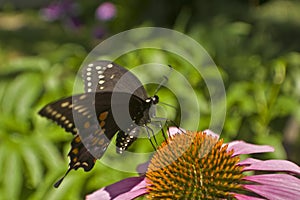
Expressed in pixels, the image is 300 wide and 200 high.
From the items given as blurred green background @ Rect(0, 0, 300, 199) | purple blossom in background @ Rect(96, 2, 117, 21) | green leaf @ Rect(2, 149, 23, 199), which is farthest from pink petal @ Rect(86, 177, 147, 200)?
purple blossom in background @ Rect(96, 2, 117, 21)

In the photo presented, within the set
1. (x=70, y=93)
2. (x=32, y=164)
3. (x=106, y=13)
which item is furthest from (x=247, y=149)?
(x=106, y=13)

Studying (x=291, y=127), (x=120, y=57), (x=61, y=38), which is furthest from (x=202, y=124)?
(x=61, y=38)

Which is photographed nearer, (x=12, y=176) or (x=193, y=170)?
(x=193, y=170)

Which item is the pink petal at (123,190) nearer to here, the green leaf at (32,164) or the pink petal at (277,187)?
the pink petal at (277,187)

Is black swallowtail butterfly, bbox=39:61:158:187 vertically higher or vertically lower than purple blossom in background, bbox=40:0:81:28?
lower

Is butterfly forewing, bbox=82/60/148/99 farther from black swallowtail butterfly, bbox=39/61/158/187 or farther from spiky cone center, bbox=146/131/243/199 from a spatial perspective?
spiky cone center, bbox=146/131/243/199

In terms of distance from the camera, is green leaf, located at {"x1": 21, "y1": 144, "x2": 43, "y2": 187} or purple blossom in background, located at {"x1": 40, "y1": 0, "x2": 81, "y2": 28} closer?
green leaf, located at {"x1": 21, "y1": 144, "x2": 43, "y2": 187}

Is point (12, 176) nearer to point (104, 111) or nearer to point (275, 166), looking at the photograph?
point (104, 111)

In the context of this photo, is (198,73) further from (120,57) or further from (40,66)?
(40,66)
